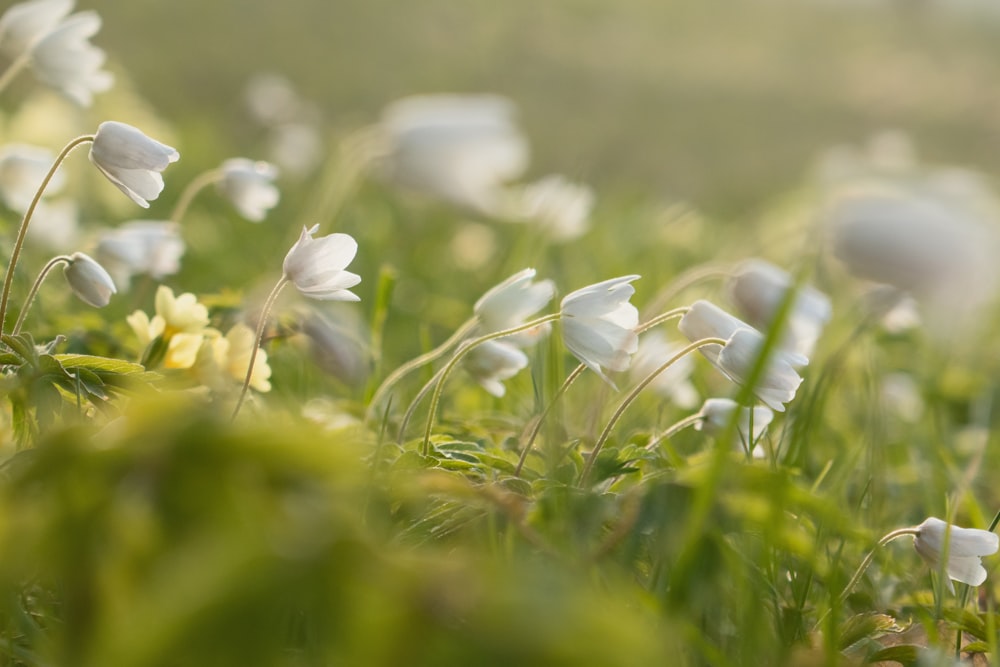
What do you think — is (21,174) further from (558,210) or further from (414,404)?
(558,210)

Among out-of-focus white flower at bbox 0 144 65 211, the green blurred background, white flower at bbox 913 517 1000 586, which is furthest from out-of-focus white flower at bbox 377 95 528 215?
the green blurred background

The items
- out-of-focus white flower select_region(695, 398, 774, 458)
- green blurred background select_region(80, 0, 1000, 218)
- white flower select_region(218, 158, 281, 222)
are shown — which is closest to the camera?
out-of-focus white flower select_region(695, 398, 774, 458)

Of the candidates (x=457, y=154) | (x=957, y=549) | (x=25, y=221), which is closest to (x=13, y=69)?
(x=25, y=221)

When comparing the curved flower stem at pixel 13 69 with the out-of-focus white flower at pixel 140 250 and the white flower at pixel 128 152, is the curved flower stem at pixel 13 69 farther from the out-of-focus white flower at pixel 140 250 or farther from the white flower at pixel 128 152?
the white flower at pixel 128 152

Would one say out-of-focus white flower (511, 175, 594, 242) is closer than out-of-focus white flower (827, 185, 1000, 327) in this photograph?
No

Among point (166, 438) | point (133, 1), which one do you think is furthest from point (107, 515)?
point (133, 1)

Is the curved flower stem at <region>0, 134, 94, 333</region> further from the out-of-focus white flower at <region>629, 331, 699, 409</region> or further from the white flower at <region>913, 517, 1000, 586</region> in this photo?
the white flower at <region>913, 517, 1000, 586</region>
